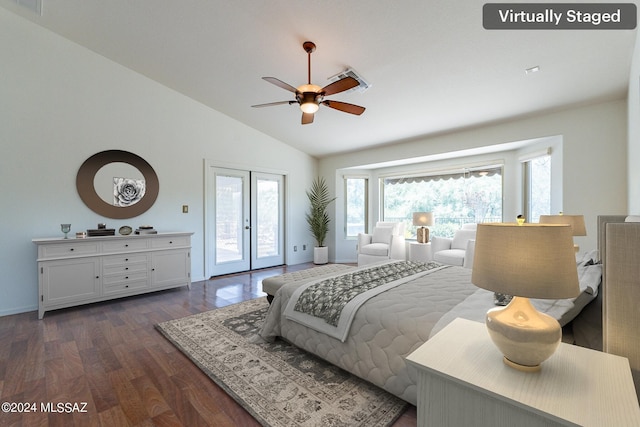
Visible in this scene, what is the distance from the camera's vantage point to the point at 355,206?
267 inches

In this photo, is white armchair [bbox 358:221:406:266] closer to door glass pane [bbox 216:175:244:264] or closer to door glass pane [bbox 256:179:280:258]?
door glass pane [bbox 256:179:280:258]

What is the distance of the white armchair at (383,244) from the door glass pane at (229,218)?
2.45m

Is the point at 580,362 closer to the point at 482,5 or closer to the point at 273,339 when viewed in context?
the point at 273,339

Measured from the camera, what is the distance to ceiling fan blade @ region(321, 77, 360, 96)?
8.07 feet

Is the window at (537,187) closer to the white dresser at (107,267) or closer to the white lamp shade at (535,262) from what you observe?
the white lamp shade at (535,262)

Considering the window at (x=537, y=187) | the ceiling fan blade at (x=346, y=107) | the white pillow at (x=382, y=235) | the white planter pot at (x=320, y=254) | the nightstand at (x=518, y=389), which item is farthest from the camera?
the white planter pot at (x=320, y=254)

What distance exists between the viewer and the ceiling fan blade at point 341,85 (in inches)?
96.8

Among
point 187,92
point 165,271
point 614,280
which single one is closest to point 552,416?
point 614,280

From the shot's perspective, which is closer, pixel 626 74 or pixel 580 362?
pixel 580 362

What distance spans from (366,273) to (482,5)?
248 cm

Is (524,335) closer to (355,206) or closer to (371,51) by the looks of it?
(371,51)

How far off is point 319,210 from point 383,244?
1691mm

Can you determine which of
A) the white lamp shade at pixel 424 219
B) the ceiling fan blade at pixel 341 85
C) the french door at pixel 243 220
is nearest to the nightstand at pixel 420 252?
the white lamp shade at pixel 424 219

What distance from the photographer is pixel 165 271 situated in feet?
13.5
